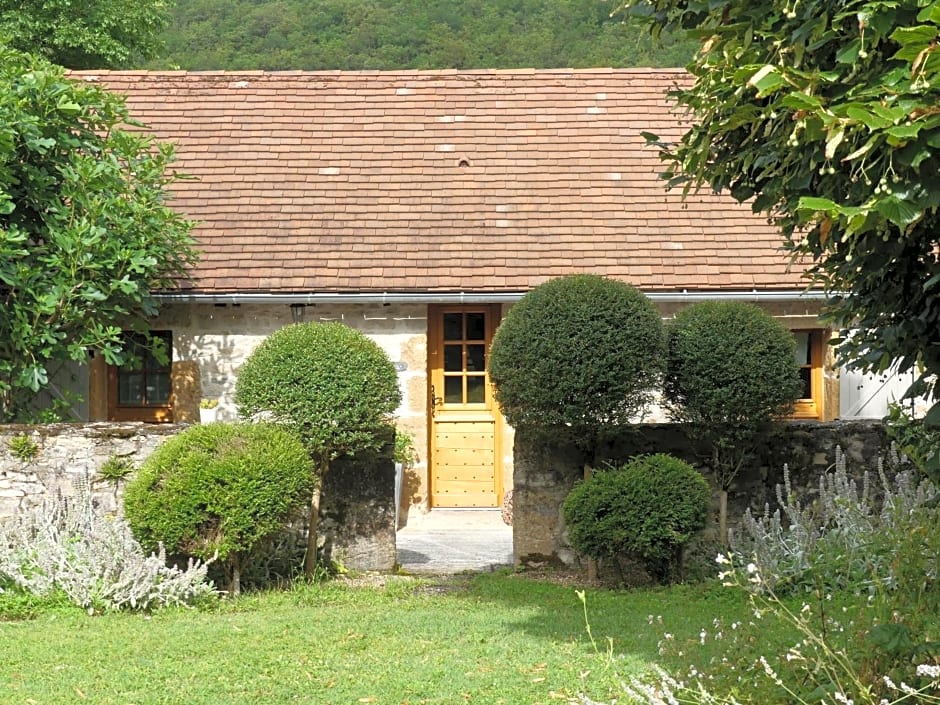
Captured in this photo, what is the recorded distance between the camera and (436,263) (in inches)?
488

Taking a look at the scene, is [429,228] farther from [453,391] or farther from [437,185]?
[453,391]

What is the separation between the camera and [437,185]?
44.4ft

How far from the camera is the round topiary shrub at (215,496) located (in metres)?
8.41

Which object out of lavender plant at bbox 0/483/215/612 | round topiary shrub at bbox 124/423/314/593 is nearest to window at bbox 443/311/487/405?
round topiary shrub at bbox 124/423/314/593

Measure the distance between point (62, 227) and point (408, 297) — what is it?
3401 mm

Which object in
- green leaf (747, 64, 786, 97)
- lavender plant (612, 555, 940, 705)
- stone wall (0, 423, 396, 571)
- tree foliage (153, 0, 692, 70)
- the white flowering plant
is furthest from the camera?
tree foliage (153, 0, 692, 70)

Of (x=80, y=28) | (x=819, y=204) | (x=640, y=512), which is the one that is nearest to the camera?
(x=819, y=204)

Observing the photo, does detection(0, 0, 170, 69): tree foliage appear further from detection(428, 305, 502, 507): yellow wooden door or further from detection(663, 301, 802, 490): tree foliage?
detection(663, 301, 802, 490): tree foliage

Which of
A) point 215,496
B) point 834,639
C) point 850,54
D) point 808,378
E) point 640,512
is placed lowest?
point 834,639

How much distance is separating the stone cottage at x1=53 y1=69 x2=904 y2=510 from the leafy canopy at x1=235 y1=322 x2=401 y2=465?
2.56 metres

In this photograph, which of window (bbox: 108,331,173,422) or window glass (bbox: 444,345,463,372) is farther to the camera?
window glass (bbox: 444,345,463,372)

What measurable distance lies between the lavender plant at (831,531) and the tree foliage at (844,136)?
119 inches

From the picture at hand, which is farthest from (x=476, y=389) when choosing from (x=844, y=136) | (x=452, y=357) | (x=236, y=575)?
(x=844, y=136)

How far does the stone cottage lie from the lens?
1233 centimetres
